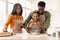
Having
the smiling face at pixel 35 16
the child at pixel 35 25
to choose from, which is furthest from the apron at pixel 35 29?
the smiling face at pixel 35 16

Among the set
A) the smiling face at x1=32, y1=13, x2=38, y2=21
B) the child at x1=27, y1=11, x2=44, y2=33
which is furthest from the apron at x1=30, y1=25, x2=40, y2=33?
the smiling face at x1=32, y1=13, x2=38, y2=21

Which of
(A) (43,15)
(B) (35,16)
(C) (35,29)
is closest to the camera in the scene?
(C) (35,29)

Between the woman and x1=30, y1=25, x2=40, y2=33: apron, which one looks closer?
x1=30, y1=25, x2=40, y2=33: apron

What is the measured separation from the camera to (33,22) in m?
1.70

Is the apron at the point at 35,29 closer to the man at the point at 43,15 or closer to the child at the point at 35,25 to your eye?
the child at the point at 35,25

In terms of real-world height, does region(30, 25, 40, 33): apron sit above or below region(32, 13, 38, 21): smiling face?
below

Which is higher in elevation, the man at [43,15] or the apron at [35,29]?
the man at [43,15]

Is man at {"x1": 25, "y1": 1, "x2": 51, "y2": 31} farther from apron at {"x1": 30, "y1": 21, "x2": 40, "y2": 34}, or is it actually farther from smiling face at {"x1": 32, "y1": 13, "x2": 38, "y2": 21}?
apron at {"x1": 30, "y1": 21, "x2": 40, "y2": 34}

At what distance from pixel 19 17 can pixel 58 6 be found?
241 centimetres

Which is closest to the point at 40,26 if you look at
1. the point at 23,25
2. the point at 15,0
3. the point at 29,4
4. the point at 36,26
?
the point at 36,26

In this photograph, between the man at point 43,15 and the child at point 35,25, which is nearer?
the child at point 35,25

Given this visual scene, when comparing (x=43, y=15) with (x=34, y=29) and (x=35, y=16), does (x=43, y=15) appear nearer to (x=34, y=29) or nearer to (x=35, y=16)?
(x=35, y=16)

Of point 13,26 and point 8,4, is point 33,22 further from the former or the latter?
point 8,4

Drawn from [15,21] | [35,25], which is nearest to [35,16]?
[35,25]
